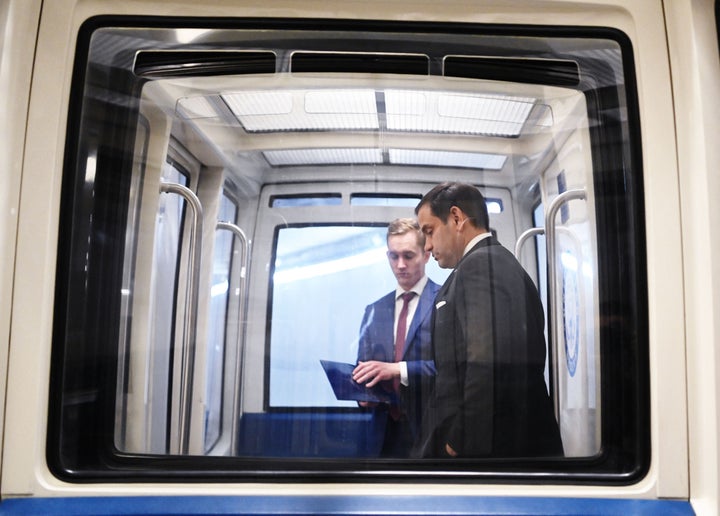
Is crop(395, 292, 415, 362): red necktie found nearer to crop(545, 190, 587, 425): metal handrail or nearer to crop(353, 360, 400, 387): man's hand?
crop(353, 360, 400, 387): man's hand

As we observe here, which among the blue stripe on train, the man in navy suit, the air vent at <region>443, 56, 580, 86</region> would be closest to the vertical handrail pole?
the man in navy suit

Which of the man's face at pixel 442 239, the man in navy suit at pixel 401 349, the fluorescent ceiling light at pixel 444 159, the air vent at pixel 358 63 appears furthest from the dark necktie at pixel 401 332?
the air vent at pixel 358 63

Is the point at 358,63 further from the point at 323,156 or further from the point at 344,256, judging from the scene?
the point at 344,256

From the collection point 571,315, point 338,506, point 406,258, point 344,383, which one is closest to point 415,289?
point 406,258

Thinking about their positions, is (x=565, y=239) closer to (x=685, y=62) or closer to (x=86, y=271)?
(x=685, y=62)

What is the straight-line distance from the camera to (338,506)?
4.80 ft

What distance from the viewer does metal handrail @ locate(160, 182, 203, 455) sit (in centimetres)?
174

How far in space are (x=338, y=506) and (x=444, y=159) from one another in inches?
36.7

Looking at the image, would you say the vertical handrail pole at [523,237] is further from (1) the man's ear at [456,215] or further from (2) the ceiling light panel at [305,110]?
(2) the ceiling light panel at [305,110]

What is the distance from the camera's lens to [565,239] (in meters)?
1.74

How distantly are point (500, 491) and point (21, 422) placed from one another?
1.13 metres

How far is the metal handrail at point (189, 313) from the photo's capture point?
1.74 m

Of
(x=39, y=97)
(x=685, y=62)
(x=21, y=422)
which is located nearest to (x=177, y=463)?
(x=21, y=422)

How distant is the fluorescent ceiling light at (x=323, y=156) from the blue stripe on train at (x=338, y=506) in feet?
2.86
